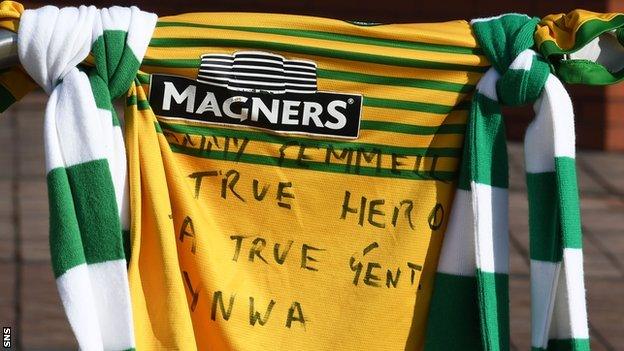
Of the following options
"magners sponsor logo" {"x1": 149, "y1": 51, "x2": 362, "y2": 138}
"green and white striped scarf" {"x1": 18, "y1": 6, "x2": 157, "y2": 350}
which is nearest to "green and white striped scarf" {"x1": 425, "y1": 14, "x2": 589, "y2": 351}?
"magners sponsor logo" {"x1": 149, "y1": 51, "x2": 362, "y2": 138}

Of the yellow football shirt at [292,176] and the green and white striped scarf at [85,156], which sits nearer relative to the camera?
the green and white striped scarf at [85,156]

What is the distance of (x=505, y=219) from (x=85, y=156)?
2.32 ft

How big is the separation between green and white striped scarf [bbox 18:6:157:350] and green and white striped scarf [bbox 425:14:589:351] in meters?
0.55

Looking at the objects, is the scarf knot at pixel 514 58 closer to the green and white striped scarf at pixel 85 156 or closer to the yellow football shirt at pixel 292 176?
the yellow football shirt at pixel 292 176

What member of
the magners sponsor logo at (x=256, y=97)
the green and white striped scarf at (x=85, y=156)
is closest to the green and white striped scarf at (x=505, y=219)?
the magners sponsor logo at (x=256, y=97)

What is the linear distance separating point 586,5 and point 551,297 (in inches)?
215

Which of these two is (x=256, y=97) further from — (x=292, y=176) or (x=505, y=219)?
(x=505, y=219)

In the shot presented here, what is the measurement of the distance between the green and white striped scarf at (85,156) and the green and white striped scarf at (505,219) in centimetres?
55

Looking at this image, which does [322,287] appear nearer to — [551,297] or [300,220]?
[300,220]

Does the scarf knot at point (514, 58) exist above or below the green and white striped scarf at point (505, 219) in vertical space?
above

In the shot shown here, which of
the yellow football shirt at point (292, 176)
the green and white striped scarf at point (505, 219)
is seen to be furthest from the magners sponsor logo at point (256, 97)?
the green and white striped scarf at point (505, 219)

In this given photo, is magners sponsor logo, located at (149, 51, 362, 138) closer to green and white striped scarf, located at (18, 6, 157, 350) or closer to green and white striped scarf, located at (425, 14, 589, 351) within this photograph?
green and white striped scarf, located at (18, 6, 157, 350)

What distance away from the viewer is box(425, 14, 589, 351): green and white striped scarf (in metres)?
2.01

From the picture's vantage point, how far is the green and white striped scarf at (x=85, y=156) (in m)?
1.96
